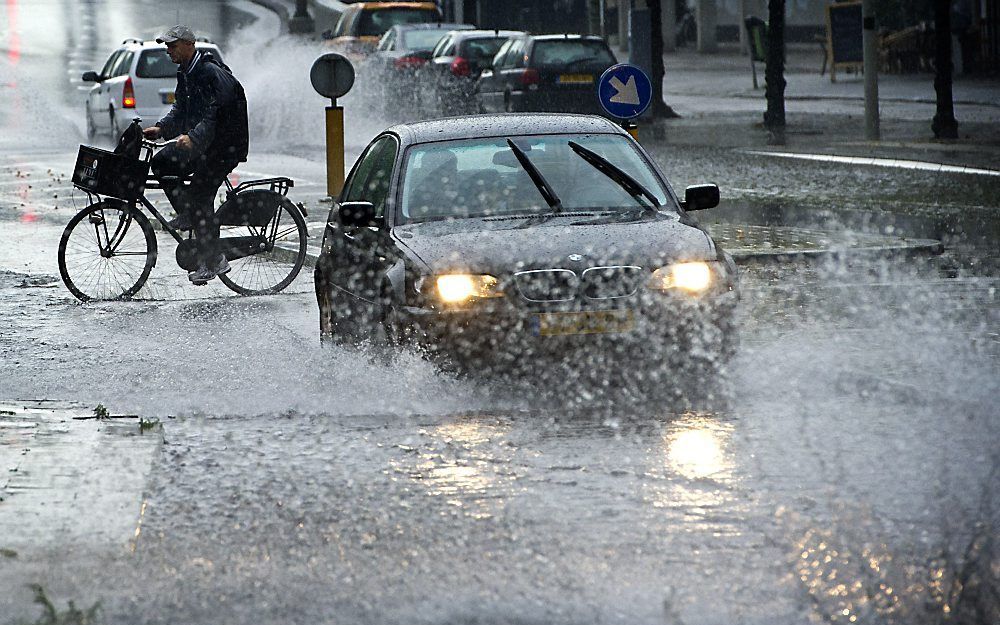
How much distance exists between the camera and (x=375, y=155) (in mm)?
10398

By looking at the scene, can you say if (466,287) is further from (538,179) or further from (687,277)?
(538,179)

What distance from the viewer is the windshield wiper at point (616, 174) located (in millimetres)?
9523

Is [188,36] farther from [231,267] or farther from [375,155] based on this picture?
[375,155]

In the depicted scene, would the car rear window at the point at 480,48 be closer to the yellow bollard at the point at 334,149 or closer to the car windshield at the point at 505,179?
the yellow bollard at the point at 334,149

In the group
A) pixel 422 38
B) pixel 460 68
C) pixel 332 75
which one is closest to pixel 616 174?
pixel 332 75

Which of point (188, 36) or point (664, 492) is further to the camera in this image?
point (188, 36)

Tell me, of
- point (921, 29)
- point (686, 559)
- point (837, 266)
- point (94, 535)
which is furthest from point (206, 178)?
point (921, 29)

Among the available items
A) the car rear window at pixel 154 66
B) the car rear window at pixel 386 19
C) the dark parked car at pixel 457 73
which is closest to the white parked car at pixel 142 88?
the car rear window at pixel 154 66

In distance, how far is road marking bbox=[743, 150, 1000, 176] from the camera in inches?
812

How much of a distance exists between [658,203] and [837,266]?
4192 millimetres

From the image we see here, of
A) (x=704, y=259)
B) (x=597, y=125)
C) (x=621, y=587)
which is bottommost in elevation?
(x=621, y=587)

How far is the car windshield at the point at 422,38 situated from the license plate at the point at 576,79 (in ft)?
15.5

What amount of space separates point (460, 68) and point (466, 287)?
23.5 metres

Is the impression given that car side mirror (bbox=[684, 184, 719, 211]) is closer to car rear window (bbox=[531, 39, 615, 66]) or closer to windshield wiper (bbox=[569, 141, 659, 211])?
windshield wiper (bbox=[569, 141, 659, 211])
